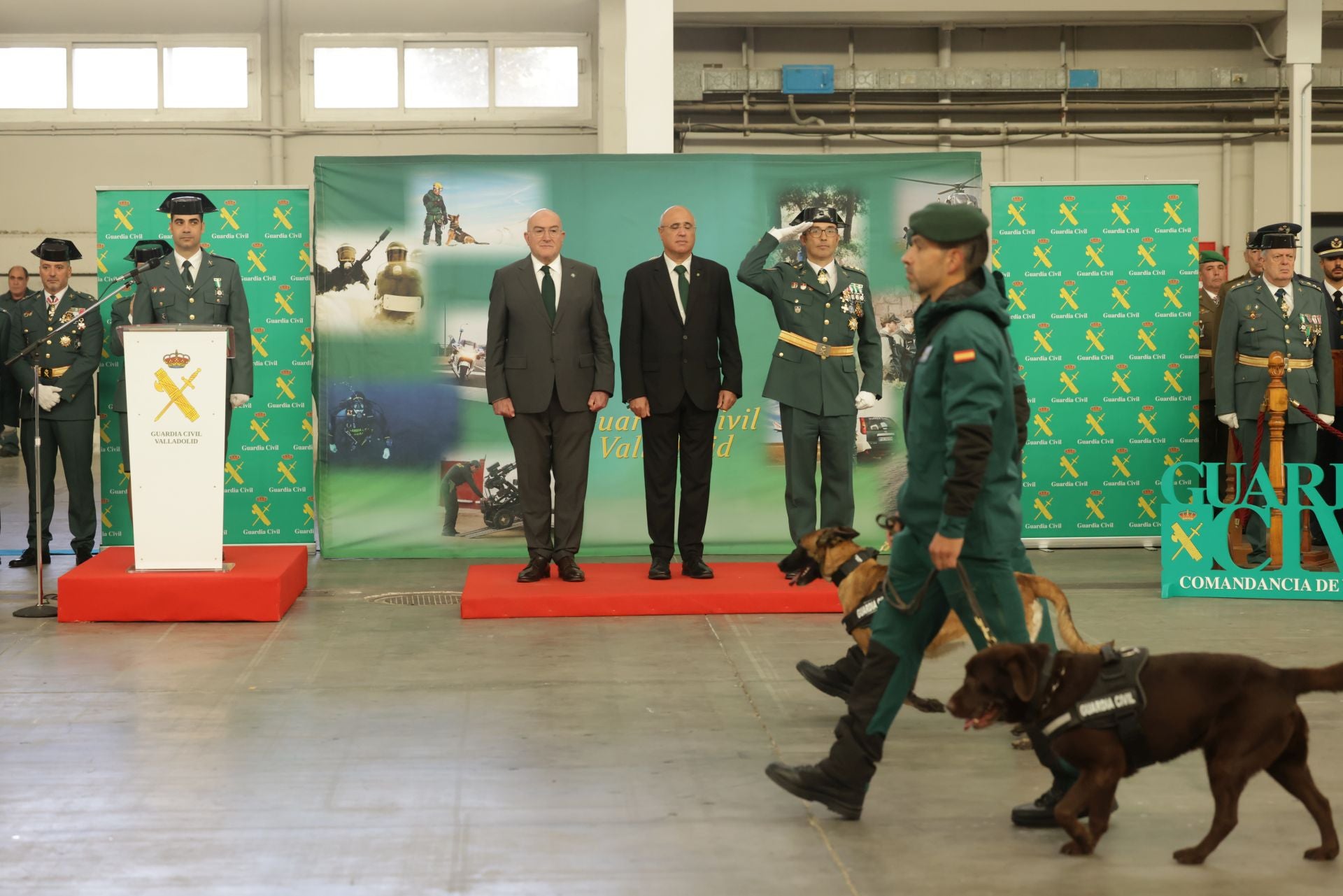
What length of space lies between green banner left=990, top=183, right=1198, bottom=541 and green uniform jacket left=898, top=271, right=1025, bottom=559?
468 centimetres

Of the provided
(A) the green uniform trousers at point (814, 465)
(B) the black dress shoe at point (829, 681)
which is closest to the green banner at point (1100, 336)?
(A) the green uniform trousers at point (814, 465)

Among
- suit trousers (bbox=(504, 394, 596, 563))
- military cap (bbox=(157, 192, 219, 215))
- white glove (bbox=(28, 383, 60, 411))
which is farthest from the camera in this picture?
white glove (bbox=(28, 383, 60, 411))

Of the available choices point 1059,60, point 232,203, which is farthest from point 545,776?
point 1059,60

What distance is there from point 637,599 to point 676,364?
1055mm

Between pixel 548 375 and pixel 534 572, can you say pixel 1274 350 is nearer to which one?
pixel 548 375

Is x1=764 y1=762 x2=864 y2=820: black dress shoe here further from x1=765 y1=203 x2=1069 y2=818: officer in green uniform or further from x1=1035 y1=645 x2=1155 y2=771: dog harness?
x1=1035 y1=645 x2=1155 y2=771: dog harness

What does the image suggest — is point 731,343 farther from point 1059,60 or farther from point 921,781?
point 1059,60

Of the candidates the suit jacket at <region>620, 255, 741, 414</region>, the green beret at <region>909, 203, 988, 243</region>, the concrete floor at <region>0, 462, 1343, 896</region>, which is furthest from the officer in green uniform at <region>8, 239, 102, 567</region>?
the green beret at <region>909, 203, 988, 243</region>

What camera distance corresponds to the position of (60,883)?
2.97m

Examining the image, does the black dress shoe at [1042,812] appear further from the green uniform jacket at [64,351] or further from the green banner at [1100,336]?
the green uniform jacket at [64,351]

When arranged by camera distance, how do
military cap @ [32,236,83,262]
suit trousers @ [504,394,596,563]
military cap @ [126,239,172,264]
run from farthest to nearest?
military cap @ [32,236,83,262] < military cap @ [126,239,172,264] < suit trousers @ [504,394,596,563]

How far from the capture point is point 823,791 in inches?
131

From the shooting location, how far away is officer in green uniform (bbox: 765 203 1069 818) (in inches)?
121

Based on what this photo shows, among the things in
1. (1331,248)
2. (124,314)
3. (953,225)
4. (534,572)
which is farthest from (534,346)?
(1331,248)
